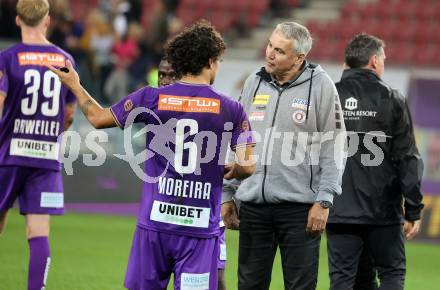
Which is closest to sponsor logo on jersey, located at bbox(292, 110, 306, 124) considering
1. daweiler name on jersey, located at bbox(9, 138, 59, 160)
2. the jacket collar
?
the jacket collar

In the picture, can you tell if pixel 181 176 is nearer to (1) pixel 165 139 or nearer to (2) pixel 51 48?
(1) pixel 165 139

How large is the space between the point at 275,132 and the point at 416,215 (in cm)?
143

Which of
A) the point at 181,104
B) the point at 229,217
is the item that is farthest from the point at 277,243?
the point at 181,104

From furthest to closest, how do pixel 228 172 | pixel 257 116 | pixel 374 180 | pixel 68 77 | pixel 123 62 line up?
1. pixel 123 62
2. pixel 374 180
3. pixel 257 116
4. pixel 228 172
5. pixel 68 77

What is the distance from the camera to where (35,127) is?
7.03m

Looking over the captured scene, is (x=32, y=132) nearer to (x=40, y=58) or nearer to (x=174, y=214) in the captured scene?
(x=40, y=58)

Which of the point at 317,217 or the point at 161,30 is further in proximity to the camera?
the point at 161,30

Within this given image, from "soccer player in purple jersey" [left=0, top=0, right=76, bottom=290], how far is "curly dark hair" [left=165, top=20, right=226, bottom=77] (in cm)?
183

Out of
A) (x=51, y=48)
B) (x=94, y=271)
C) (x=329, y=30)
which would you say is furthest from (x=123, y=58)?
(x=51, y=48)

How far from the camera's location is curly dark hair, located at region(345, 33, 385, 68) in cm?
709

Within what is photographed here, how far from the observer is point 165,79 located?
278 inches

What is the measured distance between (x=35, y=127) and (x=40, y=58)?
0.52 meters

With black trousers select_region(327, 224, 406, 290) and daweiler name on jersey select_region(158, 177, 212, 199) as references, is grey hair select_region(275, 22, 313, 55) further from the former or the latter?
black trousers select_region(327, 224, 406, 290)

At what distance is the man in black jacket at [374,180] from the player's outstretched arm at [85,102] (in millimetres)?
2361
